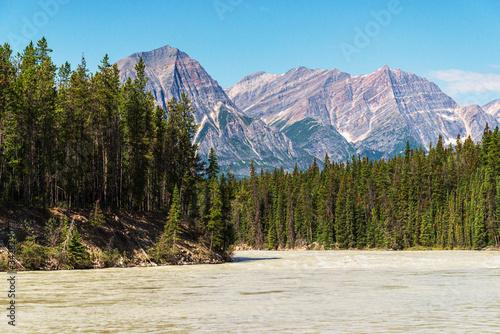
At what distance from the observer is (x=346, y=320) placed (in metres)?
20.6

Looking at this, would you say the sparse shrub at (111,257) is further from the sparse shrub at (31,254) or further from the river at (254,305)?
the river at (254,305)

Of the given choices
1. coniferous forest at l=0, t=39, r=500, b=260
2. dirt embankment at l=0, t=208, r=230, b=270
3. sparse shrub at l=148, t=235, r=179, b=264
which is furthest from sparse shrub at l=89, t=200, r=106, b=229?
sparse shrub at l=148, t=235, r=179, b=264

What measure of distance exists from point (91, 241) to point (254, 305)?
33609 millimetres

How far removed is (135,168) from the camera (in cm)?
6856

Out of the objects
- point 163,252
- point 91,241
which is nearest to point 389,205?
point 163,252

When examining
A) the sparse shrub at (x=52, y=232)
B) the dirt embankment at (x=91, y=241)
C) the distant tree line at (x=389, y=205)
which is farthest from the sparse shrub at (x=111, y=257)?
the distant tree line at (x=389, y=205)

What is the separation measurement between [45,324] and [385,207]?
128415mm

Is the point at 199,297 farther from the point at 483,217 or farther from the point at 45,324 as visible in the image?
the point at 483,217

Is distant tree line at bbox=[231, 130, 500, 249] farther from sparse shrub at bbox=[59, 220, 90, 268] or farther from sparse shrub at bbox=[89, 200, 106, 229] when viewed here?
sparse shrub at bbox=[59, 220, 90, 268]

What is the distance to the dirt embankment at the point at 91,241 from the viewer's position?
48719mm

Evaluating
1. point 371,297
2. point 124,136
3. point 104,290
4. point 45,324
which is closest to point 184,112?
point 124,136

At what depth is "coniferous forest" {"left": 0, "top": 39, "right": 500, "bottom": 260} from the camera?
56.7 m

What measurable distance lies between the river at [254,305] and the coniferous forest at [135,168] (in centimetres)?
2153

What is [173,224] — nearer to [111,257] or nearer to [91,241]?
[111,257]
